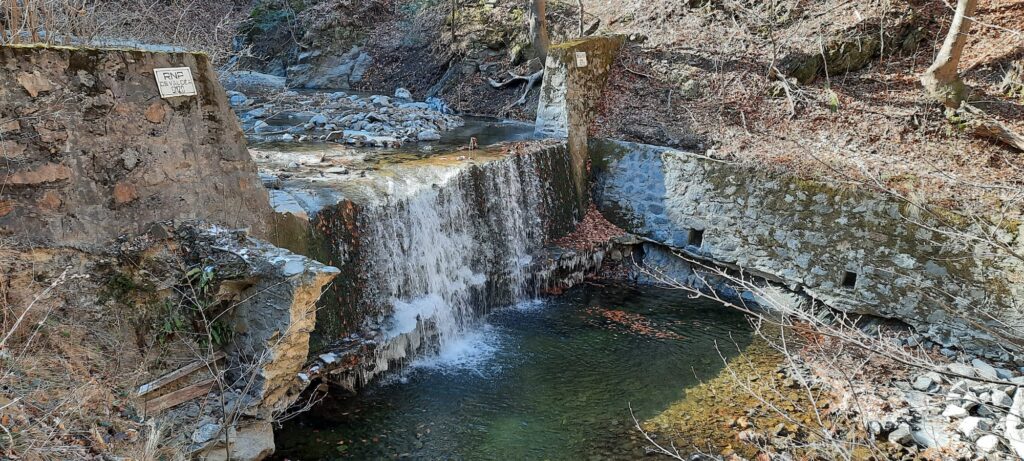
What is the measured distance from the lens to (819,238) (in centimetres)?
791

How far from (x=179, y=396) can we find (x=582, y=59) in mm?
7496

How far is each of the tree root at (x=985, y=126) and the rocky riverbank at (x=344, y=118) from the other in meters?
7.61

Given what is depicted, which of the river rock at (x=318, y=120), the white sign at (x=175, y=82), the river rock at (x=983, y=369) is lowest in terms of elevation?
the river rock at (x=983, y=369)

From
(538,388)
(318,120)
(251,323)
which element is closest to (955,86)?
(538,388)

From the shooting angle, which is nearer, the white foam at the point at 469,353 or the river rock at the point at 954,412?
the river rock at the point at 954,412

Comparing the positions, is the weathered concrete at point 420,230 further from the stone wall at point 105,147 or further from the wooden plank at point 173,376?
the wooden plank at point 173,376

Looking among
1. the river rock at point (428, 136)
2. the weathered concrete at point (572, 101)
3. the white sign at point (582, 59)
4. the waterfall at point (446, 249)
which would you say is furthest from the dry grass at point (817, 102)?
the river rock at point (428, 136)

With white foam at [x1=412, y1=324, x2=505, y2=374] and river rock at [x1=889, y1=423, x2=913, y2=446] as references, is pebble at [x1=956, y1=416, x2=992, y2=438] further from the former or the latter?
white foam at [x1=412, y1=324, x2=505, y2=374]

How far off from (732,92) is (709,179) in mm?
2582

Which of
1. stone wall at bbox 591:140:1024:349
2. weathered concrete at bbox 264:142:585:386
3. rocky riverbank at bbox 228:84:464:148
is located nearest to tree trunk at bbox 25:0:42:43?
weathered concrete at bbox 264:142:585:386

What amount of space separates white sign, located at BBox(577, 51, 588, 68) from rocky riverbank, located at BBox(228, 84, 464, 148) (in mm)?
2536

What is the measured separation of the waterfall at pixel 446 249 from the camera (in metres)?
6.66

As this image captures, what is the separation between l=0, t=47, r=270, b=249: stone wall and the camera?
402cm

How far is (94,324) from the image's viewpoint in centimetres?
446
